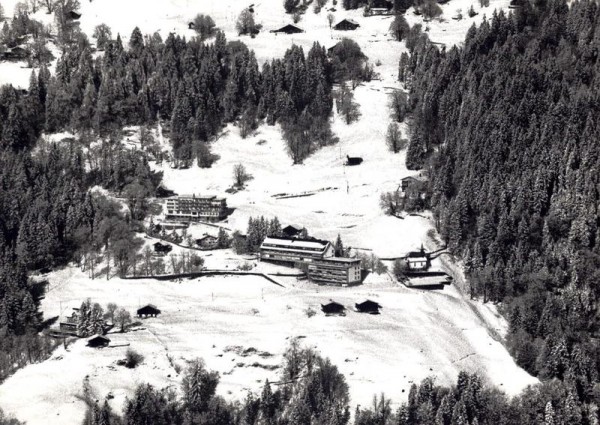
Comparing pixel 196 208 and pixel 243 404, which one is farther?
pixel 196 208

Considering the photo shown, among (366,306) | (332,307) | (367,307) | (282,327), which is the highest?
(332,307)

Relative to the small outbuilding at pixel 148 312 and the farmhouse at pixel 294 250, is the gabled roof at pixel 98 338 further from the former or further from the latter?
the farmhouse at pixel 294 250

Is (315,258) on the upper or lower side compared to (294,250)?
lower

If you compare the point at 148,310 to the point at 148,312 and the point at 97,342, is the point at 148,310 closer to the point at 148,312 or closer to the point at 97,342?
the point at 148,312

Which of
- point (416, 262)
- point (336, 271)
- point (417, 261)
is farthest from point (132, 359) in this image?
point (417, 261)

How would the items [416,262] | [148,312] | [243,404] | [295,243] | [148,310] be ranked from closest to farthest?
[243,404], [148,312], [148,310], [416,262], [295,243]

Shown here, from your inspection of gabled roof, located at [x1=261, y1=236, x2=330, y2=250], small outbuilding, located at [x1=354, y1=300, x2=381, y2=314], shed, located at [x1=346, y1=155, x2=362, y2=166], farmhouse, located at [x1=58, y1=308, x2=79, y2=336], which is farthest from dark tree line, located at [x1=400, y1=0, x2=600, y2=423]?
farmhouse, located at [x1=58, y1=308, x2=79, y2=336]
